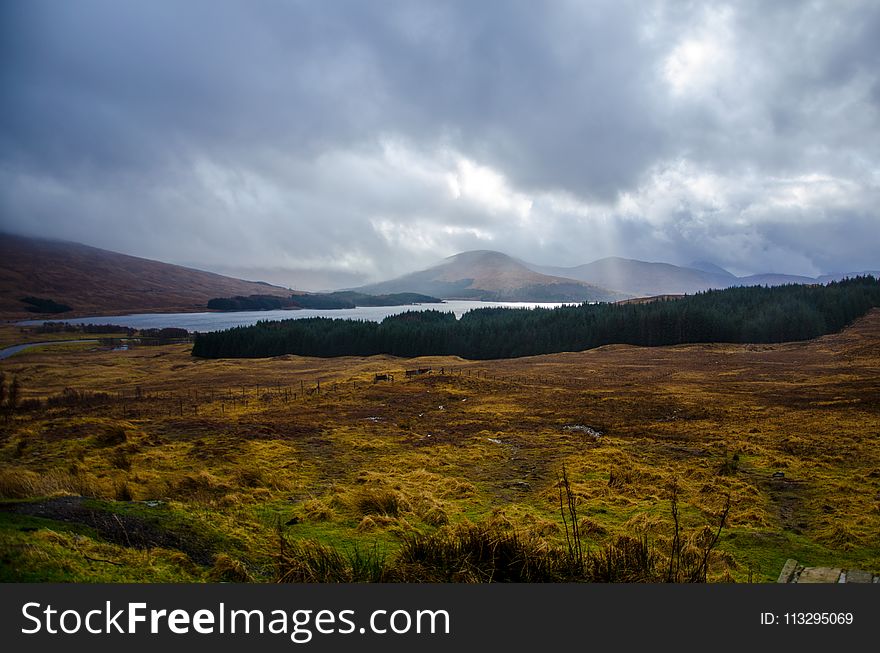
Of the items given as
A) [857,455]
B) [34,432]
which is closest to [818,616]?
[857,455]

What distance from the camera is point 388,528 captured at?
7.83 m

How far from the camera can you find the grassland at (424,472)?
6.07m

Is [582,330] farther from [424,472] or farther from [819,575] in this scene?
[819,575]

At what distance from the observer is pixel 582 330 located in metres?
91.4

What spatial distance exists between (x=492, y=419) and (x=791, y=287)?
126 metres

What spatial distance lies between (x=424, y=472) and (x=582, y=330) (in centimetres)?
8493

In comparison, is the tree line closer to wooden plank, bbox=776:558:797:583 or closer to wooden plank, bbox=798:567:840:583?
wooden plank, bbox=776:558:797:583

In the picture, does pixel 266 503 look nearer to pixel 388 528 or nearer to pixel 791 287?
pixel 388 528

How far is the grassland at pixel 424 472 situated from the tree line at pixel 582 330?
50907 mm

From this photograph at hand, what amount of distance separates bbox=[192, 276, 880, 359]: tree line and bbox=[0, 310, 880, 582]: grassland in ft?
167

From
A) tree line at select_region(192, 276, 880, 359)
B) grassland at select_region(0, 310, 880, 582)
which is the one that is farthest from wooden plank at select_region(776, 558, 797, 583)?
tree line at select_region(192, 276, 880, 359)

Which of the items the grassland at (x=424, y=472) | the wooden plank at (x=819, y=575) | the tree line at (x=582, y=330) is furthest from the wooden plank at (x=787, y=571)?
the tree line at (x=582, y=330)

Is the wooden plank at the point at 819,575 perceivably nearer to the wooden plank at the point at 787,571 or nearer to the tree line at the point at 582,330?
the wooden plank at the point at 787,571

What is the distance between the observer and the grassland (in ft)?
19.9
